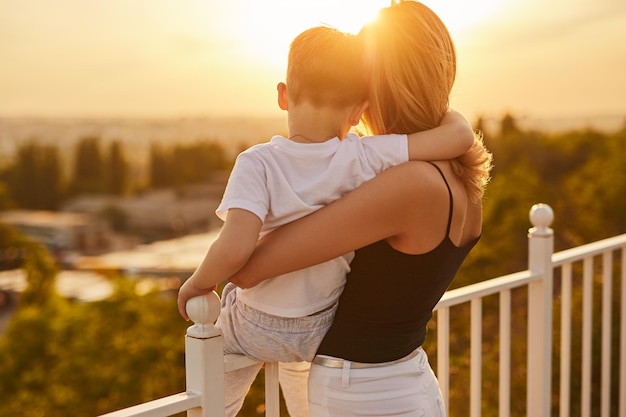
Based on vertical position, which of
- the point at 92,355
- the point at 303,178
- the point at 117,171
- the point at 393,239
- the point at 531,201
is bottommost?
the point at 92,355

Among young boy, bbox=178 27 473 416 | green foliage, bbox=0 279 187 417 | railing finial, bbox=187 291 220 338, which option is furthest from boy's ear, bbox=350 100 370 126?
green foliage, bbox=0 279 187 417

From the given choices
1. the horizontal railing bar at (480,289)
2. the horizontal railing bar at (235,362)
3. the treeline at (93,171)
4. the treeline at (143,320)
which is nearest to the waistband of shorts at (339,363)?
the horizontal railing bar at (235,362)

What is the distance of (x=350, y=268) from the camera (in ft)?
4.13

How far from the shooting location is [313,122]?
4.00ft

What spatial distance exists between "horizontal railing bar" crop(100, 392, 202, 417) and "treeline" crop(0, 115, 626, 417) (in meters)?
21.6

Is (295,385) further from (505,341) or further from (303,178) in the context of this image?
(505,341)

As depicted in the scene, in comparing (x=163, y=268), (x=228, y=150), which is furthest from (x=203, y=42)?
(x=163, y=268)

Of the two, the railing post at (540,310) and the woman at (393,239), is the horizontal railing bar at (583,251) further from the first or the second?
the woman at (393,239)

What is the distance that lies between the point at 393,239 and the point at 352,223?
84mm

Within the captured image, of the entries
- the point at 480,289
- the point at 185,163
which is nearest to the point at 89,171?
the point at 185,163

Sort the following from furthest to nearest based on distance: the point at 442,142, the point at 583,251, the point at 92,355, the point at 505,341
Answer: the point at 92,355
the point at 583,251
the point at 505,341
the point at 442,142

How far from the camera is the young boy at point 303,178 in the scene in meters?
1.16

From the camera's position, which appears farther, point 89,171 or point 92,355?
point 89,171

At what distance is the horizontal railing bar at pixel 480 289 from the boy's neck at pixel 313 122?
0.62 metres
